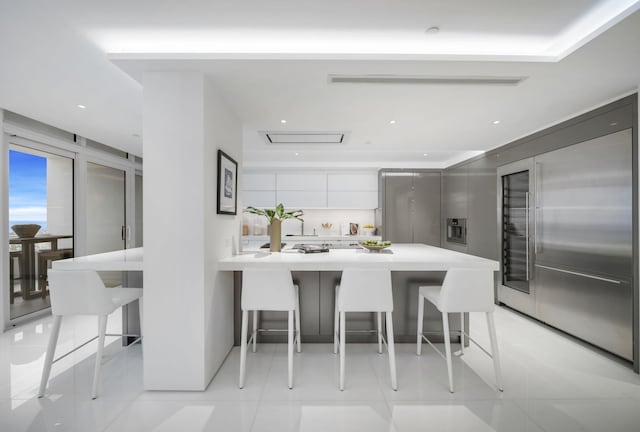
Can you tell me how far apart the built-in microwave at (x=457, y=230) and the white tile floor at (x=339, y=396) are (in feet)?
8.30

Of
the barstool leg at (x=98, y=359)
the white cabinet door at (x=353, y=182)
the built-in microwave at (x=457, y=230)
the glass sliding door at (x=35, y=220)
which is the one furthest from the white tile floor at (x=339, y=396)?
the white cabinet door at (x=353, y=182)

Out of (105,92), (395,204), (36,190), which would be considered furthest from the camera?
Result: (395,204)

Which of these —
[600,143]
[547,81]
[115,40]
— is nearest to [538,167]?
[600,143]

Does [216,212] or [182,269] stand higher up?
[216,212]

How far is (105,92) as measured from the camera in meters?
2.70

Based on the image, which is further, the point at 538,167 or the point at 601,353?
the point at 538,167

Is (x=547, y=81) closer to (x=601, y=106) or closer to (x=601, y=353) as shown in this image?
(x=601, y=106)

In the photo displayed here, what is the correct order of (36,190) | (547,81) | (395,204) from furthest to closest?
(395,204) → (36,190) → (547,81)

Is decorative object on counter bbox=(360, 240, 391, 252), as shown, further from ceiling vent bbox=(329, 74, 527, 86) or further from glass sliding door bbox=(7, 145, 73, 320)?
glass sliding door bbox=(7, 145, 73, 320)

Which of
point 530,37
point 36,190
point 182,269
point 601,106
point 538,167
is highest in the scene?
point 530,37

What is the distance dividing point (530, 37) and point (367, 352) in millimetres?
2786

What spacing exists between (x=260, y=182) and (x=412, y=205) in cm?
316

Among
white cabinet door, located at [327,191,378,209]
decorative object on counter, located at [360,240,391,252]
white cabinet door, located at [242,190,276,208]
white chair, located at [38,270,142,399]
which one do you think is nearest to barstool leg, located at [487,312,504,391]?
decorative object on counter, located at [360,240,391,252]

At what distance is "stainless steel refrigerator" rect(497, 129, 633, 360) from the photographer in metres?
2.57
